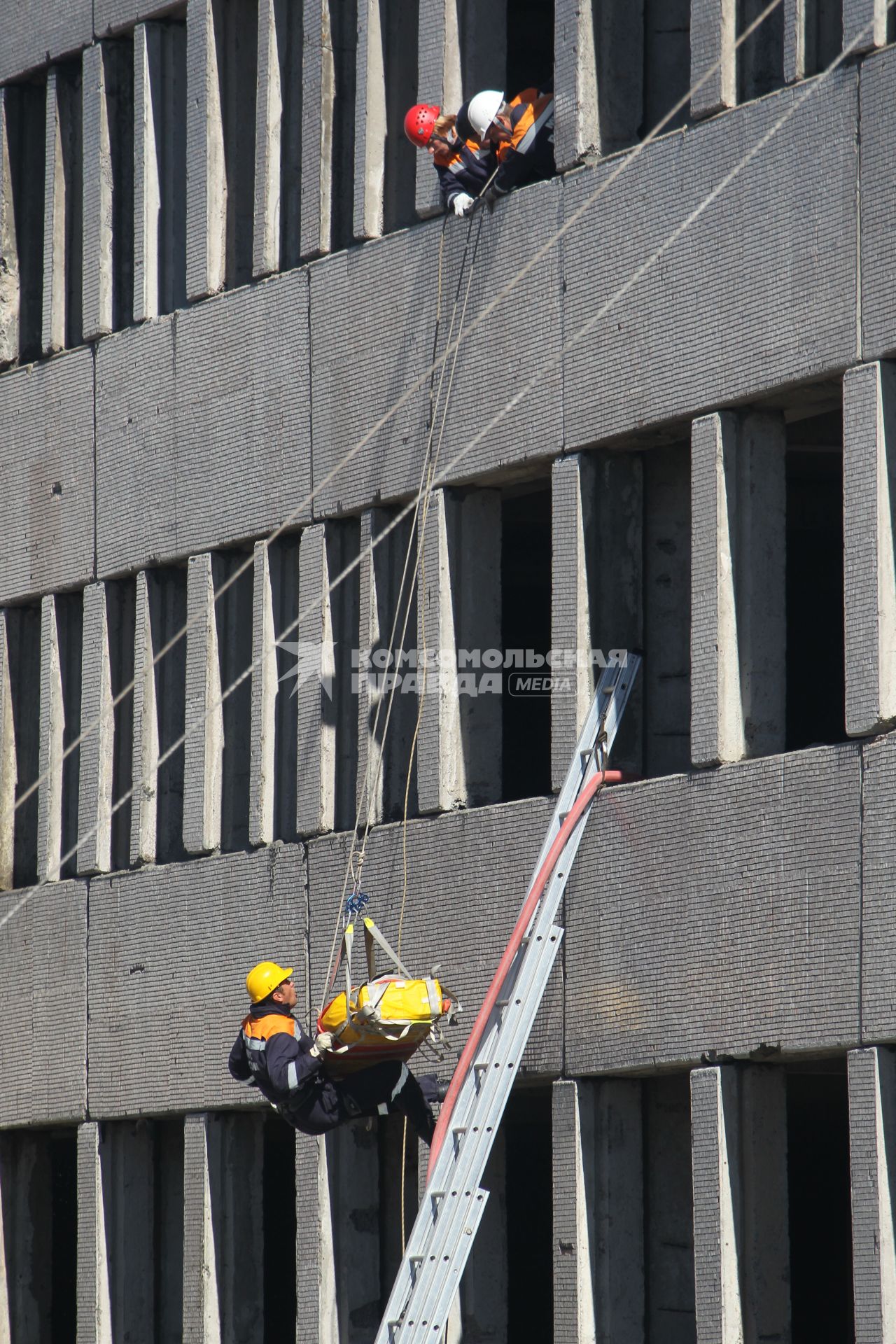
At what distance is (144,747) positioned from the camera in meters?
18.7

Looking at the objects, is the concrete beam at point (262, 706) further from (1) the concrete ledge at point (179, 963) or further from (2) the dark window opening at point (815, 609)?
(2) the dark window opening at point (815, 609)

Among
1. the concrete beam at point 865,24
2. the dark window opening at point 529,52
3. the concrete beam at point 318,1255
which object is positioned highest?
the dark window opening at point 529,52

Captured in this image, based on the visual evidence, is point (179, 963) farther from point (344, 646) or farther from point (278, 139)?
point (278, 139)

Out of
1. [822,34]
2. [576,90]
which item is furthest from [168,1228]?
[822,34]

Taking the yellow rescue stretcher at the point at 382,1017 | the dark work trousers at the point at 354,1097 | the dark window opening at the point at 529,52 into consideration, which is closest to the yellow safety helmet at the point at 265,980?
the yellow rescue stretcher at the point at 382,1017

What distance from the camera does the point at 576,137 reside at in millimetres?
15961

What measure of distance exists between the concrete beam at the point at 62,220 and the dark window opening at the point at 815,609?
17.7 feet

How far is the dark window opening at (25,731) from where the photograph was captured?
65.6ft

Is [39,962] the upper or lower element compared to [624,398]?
lower

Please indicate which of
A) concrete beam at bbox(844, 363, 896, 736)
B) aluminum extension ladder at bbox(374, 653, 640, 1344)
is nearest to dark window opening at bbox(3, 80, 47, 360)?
aluminum extension ladder at bbox(374, 653, 640, 1344)

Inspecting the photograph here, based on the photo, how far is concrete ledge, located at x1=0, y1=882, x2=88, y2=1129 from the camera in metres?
18.9

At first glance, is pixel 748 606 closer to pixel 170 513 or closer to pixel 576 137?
pixel 576 137

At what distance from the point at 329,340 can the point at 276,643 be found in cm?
198

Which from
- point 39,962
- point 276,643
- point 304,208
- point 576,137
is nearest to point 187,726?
point 276,643
